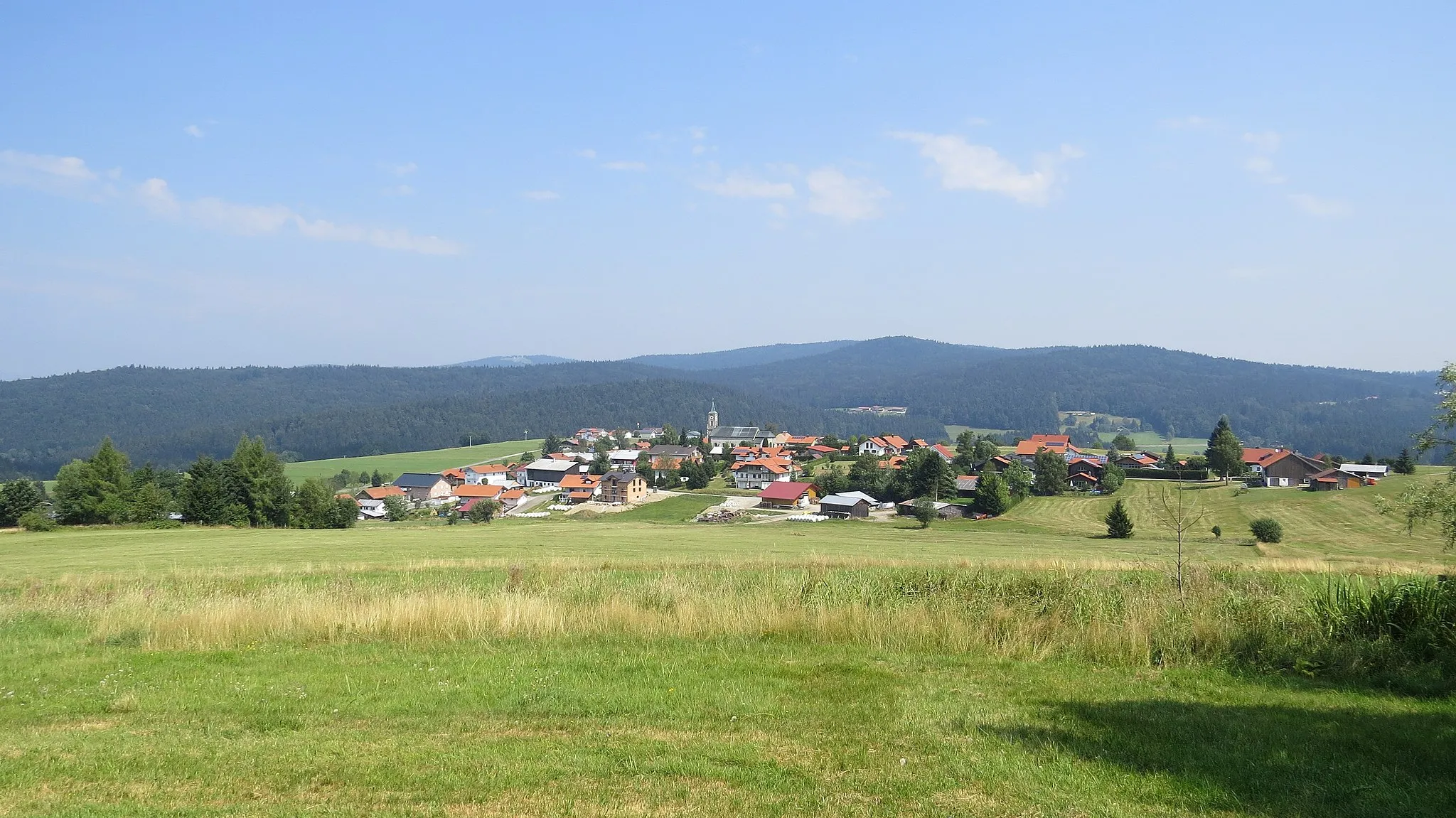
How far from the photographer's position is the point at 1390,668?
951 centimetres

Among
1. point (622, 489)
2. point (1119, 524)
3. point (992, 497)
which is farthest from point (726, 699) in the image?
point (622, 489)

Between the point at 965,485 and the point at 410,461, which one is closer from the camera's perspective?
the point at 965,485

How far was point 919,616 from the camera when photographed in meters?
11.5

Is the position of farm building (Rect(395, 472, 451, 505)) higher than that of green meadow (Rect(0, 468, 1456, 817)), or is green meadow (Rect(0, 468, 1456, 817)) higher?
green meadow (Rect(0, 468, 1456, 817))

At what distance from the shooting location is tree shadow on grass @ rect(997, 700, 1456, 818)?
607 cm

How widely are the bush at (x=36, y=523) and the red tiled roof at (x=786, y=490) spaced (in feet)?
192

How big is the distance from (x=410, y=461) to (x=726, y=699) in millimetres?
163024

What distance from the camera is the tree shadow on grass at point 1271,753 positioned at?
607 cm

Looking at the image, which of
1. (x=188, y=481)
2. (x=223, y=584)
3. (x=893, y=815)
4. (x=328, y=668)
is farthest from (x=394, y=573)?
(x=188, y=481)

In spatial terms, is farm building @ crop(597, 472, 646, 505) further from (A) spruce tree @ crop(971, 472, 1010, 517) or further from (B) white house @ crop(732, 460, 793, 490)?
(A) spruce tree @ crop(971, 472, 1010, 517)

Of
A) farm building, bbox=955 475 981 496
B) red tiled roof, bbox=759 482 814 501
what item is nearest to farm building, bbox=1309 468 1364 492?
farm building, bbox=955 475 981 496

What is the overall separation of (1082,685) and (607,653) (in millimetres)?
5259

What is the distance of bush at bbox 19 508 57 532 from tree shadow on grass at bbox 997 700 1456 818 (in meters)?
52.4

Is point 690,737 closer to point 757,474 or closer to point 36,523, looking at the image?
point 36,523
